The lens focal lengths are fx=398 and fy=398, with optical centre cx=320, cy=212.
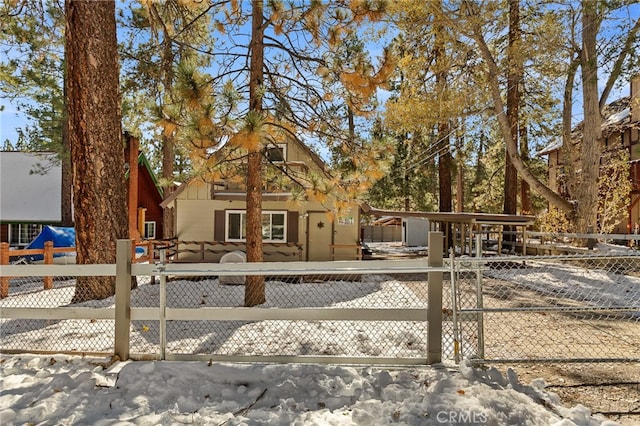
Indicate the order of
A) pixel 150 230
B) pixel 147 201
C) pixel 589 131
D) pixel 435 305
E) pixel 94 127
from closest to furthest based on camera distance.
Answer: pixel 435 305 → pixel 94 127 → pixel 589 131 → pixel 147 201 → pixel 150 230

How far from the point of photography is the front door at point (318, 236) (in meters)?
14.4

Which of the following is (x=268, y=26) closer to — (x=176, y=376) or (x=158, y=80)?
(x=158, y=80)

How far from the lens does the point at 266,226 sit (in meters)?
14.5

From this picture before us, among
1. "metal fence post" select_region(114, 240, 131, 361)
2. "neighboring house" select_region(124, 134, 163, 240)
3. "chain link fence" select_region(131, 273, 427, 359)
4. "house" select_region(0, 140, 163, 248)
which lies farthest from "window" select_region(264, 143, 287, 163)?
"neighboring house" select_region(124, 134, 163, 240)

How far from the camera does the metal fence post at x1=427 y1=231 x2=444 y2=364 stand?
146 inches

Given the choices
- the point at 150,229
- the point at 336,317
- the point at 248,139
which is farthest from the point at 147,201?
the point at 336,317

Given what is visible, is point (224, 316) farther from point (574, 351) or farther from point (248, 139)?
point (574, 351)

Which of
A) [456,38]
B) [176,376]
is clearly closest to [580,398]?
[176,376]

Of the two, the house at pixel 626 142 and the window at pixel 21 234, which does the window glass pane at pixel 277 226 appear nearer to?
the window at pixel 21 234

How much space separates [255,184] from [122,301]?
4.22 meters

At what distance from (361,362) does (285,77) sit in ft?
18.7

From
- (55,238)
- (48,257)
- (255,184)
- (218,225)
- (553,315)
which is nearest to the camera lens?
(553,315)

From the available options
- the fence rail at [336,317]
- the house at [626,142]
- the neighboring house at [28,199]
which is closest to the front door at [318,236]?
the fence rail at [336,317]

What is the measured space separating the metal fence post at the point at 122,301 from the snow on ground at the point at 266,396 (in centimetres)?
17
